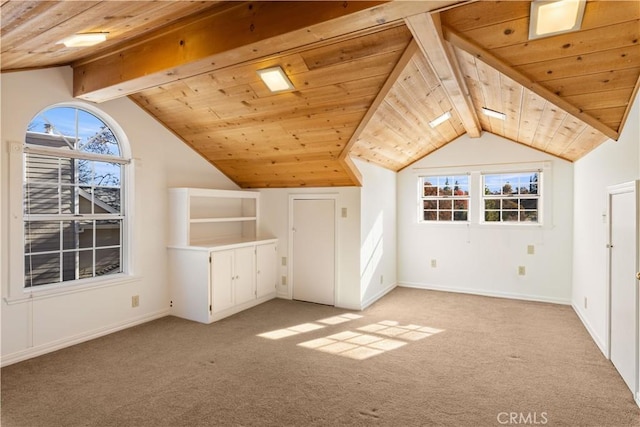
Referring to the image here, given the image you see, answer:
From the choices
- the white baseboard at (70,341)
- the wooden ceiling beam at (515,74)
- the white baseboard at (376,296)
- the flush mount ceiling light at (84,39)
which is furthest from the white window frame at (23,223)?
the wooden ceiling beam at (515,74)

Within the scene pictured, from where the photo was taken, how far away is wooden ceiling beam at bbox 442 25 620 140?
→ 2.40 m

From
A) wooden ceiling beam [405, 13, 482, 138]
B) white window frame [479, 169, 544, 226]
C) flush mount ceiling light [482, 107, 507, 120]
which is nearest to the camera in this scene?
wooden ceiling beam [405, 13, 482, 138]

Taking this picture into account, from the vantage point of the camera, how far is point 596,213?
3.81 m

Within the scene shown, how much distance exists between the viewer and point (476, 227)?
19.1ft

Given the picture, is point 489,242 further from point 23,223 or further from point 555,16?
point 23,223

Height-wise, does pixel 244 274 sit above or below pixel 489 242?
below

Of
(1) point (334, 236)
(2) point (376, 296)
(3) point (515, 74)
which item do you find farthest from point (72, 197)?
(3) point (515, 74)

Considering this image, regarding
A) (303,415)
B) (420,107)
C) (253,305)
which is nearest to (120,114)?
A: (253,305)

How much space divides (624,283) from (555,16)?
2307mm

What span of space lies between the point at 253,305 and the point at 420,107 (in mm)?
3481

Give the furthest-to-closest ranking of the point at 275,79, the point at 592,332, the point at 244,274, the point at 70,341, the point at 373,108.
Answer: the point at 244,274, the point at 592,332, the point at 70,341, the point at 373,108, the point at 275,79

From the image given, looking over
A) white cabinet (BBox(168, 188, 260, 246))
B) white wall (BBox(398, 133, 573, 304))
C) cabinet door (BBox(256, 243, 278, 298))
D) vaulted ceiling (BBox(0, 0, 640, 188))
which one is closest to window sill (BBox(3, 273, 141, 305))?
white cabinet (BBox(168, 188, 260, 246))

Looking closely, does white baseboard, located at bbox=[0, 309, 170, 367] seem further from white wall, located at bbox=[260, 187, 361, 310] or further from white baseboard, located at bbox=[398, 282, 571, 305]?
white baseboard, located at bbox=[398, 282, 571, 305]

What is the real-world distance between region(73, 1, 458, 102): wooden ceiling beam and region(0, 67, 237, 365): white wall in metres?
0.55
